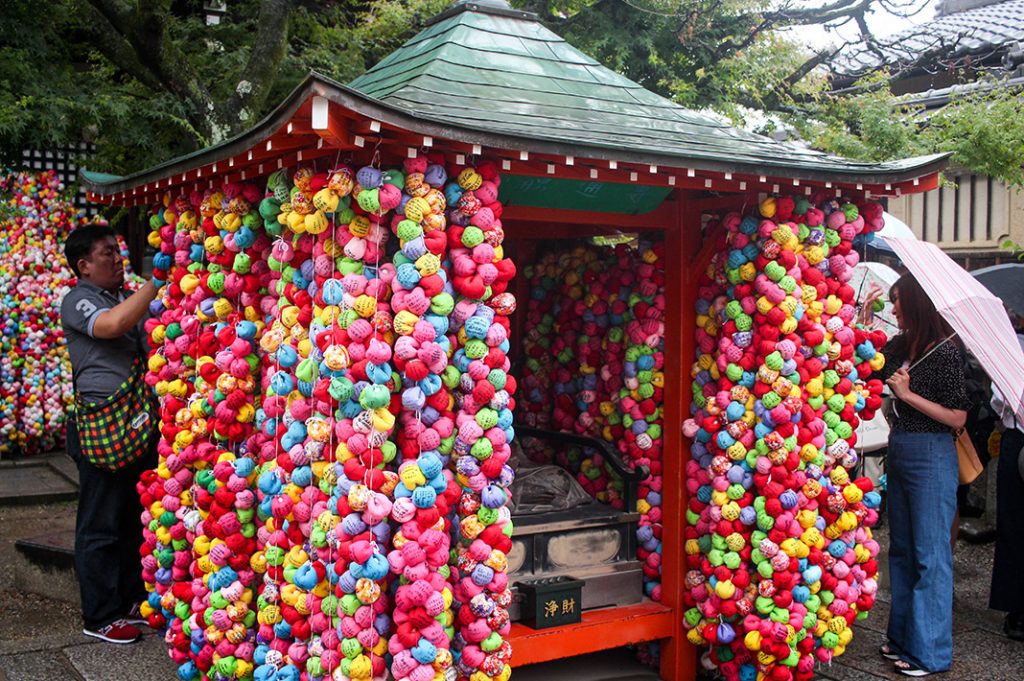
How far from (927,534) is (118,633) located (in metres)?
4.27

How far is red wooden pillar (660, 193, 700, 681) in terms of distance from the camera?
4.89 metres

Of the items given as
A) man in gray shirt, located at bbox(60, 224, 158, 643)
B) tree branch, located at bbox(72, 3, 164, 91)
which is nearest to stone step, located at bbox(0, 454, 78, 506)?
man in gray shirt, located at bbox(60, 224, 158, 643)

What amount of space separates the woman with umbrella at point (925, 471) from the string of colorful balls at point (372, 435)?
2330 millimetres

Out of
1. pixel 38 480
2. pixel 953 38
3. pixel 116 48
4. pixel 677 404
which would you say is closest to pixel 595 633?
pixel 677 404

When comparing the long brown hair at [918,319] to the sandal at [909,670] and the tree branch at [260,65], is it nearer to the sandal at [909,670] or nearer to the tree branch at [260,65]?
the sandal at [909,670]

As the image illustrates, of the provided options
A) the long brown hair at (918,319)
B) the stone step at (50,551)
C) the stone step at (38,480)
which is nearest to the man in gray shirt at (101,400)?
the stone step at (50,551)

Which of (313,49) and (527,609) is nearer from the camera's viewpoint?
(527,609)

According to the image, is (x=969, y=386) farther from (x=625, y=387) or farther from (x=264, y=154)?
(x=264, y=154)

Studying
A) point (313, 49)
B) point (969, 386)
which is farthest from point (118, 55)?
point (969, 386)

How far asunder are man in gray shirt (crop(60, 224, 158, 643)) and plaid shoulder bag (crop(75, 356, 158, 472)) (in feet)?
0.21

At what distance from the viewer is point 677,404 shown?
492 centimetres

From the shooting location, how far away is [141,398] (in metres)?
5.33

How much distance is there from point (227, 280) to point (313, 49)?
16.1 ft

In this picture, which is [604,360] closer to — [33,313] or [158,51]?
[158,51]
